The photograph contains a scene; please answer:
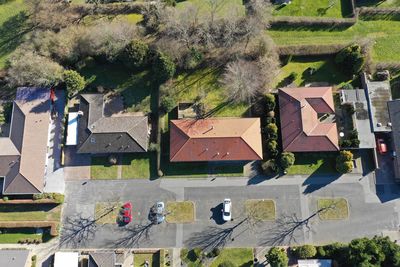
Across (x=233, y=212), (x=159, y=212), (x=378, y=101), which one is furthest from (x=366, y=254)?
(x=159, y=212)

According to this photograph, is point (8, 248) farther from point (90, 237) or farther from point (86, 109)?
point (86, 109)

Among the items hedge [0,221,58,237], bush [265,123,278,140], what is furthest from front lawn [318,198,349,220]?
hedge [0,221,58,237]

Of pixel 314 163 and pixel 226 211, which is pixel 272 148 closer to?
pixel 314 163

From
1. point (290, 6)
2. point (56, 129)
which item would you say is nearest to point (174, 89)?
point (56, 129)

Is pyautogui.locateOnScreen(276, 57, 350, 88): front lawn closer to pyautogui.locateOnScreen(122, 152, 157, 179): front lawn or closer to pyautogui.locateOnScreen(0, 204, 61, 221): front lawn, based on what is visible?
pyautogui.locateOnScreen(122, 152, 157, 179): front lawn

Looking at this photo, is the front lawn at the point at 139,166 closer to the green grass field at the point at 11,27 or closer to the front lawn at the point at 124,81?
the front lawn at the point at 124,81

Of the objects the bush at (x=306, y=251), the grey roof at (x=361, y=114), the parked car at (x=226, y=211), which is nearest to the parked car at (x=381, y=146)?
the grey roof at (x=361, y=114)

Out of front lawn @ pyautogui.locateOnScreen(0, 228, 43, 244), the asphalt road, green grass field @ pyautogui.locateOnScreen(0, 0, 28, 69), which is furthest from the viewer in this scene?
green grass field @ pyautogui.locateOnScreen(0, 0, 28, 69)
